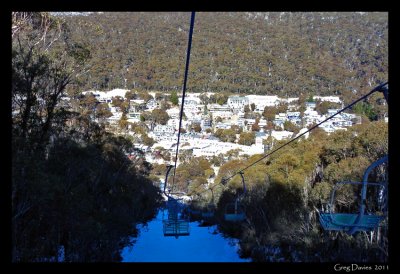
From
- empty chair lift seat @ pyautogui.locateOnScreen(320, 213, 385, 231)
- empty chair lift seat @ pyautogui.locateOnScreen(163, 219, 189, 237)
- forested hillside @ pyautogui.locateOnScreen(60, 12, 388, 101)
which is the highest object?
forested hillside @ pyautogui.locateOnScreen(60, 12, 388, 101)

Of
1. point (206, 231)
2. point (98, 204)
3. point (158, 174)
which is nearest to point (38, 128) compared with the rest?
point (98, 204)

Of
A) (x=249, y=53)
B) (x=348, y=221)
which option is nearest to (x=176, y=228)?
(x=348, y=221)

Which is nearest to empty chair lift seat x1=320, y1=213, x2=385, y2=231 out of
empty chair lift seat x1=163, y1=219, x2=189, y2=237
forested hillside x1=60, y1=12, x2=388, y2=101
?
empty chair lift seat x1=163, y1=219, x2=189, y2=237

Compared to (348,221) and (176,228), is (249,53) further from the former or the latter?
(348,221)

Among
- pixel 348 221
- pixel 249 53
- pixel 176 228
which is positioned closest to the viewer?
pixel 348 221

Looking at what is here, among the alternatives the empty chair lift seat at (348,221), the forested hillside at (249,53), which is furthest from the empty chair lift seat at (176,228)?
the forested hillside at (249,53)

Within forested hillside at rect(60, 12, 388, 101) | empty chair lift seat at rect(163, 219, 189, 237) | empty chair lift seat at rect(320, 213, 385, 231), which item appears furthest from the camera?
forested hillside at rect(60, 12, 388, 101)

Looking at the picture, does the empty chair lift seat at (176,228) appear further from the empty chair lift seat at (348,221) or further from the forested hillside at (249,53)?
the forested hillside at (249,53)

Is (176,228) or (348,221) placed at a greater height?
(348,221)

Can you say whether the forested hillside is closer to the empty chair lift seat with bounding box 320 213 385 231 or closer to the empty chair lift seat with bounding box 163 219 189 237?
the empty chair lift seat with bounding box 163 219 189 237
